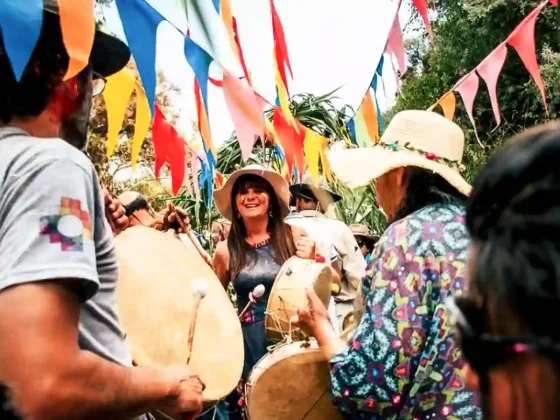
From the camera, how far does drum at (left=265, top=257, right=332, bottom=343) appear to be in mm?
3016

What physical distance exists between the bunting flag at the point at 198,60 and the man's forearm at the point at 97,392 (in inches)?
84.0

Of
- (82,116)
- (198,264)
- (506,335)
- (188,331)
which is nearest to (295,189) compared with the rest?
(198,264)

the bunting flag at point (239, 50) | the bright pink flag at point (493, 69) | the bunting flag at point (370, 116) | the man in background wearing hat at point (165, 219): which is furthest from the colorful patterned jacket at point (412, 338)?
the bunting flag at point (370, 116)

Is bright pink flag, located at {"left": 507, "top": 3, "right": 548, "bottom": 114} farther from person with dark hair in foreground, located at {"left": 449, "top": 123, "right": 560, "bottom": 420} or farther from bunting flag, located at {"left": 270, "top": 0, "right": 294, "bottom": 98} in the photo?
person with dark hair in foreground, located at {"left": 449, "top": 123, "right": 560, "bottom": 420}

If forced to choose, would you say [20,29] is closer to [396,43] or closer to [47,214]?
[47,214]

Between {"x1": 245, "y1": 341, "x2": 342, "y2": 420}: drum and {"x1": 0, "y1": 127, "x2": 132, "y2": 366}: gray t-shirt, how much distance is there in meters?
1.26

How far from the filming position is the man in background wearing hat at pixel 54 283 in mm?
1143

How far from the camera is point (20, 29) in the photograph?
1632 millimetres

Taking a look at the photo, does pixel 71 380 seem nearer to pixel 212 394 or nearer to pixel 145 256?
pixel 212 394

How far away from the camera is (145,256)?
250 centimetres

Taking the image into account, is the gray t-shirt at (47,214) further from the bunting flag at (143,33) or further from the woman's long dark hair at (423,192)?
the bunting flag at (143,33)

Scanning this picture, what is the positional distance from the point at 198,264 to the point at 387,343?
2.98 ft

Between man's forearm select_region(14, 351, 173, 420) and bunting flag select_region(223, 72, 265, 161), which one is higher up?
bunting flag select_region(223, 72, 265, 161)

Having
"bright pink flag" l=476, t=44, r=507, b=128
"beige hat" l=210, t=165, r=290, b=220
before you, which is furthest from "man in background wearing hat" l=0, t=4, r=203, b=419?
"bright pink flag" l=476, t=44, r=507, b=128
